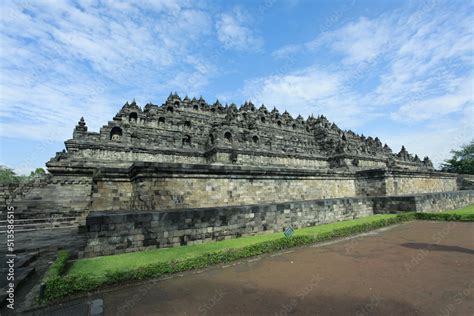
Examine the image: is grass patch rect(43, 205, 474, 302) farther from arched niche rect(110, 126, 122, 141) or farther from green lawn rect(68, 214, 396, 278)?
arched niche rect(110, 126, 122, 141)

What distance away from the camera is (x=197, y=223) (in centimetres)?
705

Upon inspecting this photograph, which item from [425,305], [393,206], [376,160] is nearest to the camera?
[425,305]

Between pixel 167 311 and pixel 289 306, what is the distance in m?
1.85

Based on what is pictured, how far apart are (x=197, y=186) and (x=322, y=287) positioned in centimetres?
646

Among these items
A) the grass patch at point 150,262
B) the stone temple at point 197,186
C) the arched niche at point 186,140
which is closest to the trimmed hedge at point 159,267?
the grass patch at point 150,262

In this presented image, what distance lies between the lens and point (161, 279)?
16.3ft

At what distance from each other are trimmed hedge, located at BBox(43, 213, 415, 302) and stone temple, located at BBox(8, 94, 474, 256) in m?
1.27

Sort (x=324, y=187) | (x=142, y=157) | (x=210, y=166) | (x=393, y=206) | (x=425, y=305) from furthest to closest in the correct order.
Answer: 1. (x=142, y=157)
2. (x=324, y=187)
3. (x=393, y=206)
4. (x=210, y=166)
5. (x=425, y=305)

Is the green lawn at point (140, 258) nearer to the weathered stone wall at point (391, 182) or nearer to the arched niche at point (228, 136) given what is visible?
the weathered stone wall at point (391, 182)

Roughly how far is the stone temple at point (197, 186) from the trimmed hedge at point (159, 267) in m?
1.27

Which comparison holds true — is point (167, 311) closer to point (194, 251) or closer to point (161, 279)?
point (161, 279)

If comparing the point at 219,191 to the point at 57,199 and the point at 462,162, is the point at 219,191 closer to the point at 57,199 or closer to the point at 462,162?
the point at 57,199

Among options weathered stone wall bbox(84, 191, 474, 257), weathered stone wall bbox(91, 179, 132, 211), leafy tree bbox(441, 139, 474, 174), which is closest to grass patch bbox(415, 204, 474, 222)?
weathered stone wall bbox(84, 191, 474, 257)

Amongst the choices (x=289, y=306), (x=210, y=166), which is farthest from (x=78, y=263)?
(x=210, y=166)
